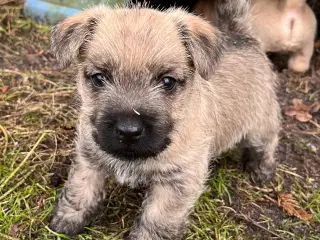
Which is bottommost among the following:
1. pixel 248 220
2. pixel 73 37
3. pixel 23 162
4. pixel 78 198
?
pixel 248 220

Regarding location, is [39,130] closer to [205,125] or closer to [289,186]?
[205,125]

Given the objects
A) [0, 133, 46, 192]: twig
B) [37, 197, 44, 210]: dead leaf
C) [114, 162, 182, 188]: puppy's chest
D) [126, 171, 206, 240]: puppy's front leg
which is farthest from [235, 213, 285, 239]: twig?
[0, 133, 46, 192]: twig

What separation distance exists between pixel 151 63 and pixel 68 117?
183cm

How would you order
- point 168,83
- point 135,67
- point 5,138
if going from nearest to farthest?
point 135,67 → point 168,83 → point 5,138

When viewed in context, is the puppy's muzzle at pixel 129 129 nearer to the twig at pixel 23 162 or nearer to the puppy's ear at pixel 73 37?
the puppy's ear at pixel 73 37

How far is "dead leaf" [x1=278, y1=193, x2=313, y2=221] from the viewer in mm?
3861

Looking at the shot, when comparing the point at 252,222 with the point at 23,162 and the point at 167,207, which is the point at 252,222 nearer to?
the point at 167,207

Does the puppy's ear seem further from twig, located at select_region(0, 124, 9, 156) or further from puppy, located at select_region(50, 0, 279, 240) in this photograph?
twig, located at select_region(0, 124, 9, 156)

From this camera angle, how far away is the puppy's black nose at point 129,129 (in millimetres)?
2617

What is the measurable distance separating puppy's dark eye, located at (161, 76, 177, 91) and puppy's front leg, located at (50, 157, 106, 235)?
0.77m

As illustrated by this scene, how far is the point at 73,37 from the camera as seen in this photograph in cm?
297

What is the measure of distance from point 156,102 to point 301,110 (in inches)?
96.9

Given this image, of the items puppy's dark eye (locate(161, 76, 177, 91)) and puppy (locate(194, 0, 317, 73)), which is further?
puppy (locate(194, 0, 317, 73))

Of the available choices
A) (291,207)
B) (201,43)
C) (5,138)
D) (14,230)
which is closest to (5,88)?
(5,138)
